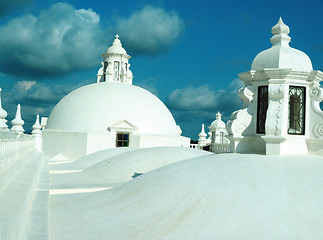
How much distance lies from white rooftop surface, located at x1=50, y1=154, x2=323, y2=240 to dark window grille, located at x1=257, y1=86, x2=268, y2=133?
122 cm

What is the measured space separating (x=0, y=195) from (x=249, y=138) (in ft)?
18.3

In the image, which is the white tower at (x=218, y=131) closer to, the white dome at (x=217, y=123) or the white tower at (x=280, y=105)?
the white dome at (x=217, y=123)

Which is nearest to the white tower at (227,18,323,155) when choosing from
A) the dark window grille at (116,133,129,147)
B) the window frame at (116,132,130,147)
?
the window frame at (116,132,130,147)

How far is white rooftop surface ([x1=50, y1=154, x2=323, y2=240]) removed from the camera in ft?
16.7

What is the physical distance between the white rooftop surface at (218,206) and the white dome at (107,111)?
19428 millimetres

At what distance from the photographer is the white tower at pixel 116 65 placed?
32.9 metres

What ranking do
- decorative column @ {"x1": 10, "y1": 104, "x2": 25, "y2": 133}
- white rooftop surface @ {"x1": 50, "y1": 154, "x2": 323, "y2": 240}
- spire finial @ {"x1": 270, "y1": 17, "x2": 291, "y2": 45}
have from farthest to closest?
1. decorative column @ {"x1": 10, "y1": 104, "x2": 25, "y2": 133}
2. spire finial @ {"x1": 270, "y1": 17, "x2": 291, "y2": 45}
3. white rooftop surface @ {"x1": 50, "y1": 154, "x2": 323, "y2": 240}

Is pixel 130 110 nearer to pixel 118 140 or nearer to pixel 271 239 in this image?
pixel 118 140

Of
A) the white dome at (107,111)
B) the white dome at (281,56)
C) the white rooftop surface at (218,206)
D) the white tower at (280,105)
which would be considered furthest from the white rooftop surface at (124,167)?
the white dome at (107,111)

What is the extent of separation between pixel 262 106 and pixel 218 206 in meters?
3.37

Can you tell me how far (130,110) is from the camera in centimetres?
2761

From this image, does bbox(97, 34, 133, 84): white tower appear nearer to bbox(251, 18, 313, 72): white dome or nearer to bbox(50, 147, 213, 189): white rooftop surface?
bbox(50, 147, 213, 189): white rooftop surface

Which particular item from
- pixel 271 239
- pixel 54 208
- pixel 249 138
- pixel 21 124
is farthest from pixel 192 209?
pixel 21 124

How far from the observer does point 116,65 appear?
3356cm
